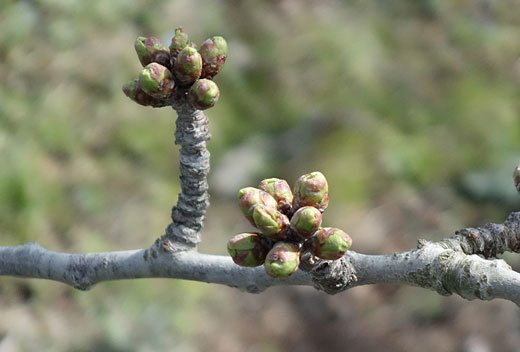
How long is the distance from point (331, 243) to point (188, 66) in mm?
426

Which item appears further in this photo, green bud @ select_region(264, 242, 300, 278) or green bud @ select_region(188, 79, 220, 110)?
green bud @ select_region(188, 79, 220, 110)

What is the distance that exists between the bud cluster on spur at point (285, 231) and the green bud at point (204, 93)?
7.7 inches

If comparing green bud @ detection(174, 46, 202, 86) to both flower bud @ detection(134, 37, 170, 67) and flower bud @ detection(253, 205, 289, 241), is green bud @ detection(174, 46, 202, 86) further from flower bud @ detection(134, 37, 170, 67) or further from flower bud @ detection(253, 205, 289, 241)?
flower bud @ detection(253, 205, 289, 241)

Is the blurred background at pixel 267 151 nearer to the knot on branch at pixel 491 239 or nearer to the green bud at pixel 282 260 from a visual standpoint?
the knot on branch at pixel 491 239

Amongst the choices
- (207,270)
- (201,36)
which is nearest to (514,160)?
(201,36)

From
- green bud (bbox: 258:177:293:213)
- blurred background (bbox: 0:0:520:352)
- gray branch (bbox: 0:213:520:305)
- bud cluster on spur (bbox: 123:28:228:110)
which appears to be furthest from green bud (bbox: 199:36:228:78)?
blurred background (bbox: 0:0:520:352)

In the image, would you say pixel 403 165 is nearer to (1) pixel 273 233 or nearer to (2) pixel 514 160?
(2) pixel 514 160

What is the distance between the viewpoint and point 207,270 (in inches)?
60.1

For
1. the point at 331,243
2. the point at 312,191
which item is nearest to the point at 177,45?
the point at 312,191

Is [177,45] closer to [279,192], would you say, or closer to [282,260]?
[279,192]

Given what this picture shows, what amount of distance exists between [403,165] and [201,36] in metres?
1.59

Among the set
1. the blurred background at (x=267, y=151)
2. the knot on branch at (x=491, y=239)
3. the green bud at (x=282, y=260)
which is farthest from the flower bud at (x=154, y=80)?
the blurred background at (x=267, y=151)

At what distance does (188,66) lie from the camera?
139cm

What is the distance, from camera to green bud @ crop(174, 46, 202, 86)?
138 cm
